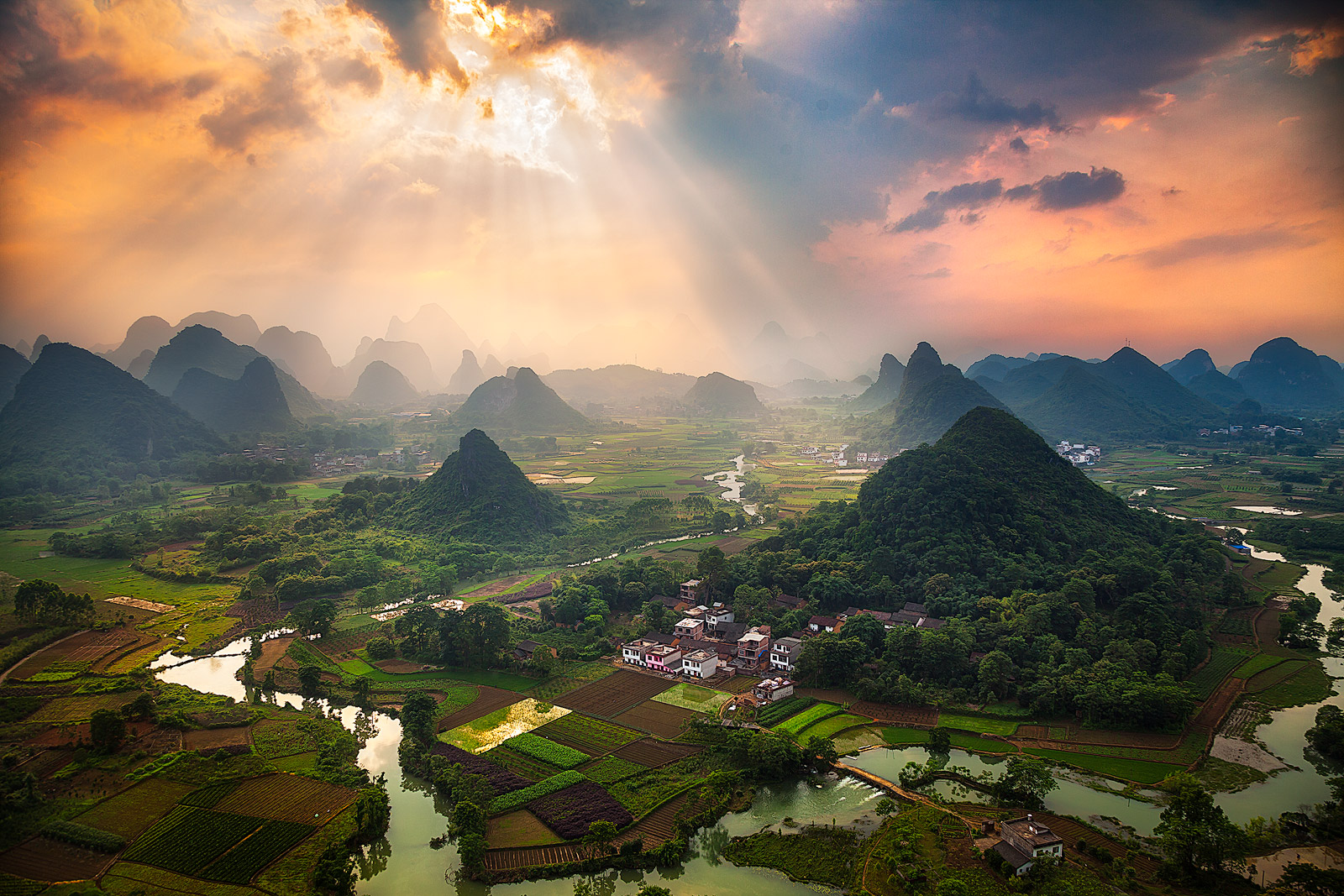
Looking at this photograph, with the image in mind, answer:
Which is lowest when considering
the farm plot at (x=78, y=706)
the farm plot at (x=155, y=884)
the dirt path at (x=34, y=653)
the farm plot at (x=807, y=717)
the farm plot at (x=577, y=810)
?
the farm plot at (x=577, y=810)

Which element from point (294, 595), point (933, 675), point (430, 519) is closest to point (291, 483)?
point (430, 519)

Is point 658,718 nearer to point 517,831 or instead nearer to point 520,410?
point 517,831

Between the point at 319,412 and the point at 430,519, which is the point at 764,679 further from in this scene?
the point at 319,412

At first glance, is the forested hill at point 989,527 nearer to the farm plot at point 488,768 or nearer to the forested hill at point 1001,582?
the forested hill at point 1001,582

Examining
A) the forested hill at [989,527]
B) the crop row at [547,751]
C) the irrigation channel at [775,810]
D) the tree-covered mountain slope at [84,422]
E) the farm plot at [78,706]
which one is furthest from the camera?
the tree-covered mountain slope at [84,422]

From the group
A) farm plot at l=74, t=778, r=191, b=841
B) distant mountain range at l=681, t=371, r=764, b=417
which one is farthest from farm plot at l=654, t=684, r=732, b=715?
distant mountain range at l=681, t=371, r=764, b=417

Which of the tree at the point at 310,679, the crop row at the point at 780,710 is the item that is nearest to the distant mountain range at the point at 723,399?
the crop row at the point at 780,710

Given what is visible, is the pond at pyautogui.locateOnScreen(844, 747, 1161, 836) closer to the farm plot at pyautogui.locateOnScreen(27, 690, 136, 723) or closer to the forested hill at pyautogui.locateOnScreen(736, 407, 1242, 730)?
the forested hill at pyautogui.locateOnScreen(736, 407, 1242, 730)
